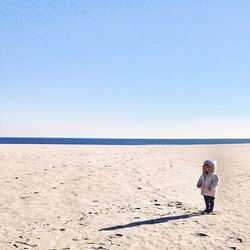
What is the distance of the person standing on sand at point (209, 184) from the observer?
38.0 feet

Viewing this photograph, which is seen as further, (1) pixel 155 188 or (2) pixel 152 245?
(1) pixel 155 188

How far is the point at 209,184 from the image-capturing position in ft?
38.1

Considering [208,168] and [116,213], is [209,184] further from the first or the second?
[116,213]

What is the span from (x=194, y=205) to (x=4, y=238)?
266 inches

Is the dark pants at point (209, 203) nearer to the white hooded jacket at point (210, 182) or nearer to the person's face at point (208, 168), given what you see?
the white hooded jacket at point (210, 182)

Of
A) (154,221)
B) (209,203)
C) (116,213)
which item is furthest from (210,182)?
(116,213)

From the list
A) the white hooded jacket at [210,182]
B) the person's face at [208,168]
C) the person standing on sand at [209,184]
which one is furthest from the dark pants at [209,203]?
the person's face at [208,168]

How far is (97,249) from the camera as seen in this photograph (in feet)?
26.4

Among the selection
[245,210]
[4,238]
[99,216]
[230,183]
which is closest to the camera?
[4,238]

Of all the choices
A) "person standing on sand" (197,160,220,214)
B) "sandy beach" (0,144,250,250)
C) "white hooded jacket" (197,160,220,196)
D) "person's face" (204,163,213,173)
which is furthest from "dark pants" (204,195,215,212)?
"person's face" (204,163,213,173)

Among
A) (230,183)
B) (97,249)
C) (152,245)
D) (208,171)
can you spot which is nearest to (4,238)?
(97,249)

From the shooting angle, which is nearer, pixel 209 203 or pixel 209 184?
pixel 209 184

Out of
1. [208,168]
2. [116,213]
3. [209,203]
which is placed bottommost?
[116,213]

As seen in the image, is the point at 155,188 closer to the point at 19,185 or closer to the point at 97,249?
the point at 19,185
